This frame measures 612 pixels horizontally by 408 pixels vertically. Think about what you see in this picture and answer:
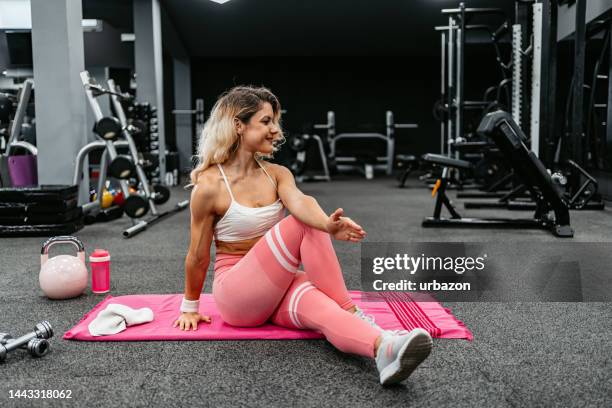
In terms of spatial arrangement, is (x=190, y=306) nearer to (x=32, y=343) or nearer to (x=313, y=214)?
(x=32, y=343)

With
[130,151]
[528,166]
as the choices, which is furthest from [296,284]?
Answer: [130,151]

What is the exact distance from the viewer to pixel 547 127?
447cm

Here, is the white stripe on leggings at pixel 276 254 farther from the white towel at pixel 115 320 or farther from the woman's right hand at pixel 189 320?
the white towel at pixel 115 320

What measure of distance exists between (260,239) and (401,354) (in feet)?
1.89

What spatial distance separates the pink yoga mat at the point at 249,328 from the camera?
182cm

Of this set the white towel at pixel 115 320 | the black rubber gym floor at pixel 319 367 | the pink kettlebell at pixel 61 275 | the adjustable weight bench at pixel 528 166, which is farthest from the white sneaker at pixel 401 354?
the adjustable weight bench at pixel 528 166

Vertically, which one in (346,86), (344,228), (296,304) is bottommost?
(296,304)

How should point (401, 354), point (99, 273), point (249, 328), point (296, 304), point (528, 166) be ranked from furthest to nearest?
point (528, 166) < point (99, 273) < point (249, 328) < point (296, 304) < point (401, 354)

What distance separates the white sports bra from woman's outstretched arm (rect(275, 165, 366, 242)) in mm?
48

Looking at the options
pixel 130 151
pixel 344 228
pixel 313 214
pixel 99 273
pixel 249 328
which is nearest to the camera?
pixel 344 228

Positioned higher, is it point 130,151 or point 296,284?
point 130,151

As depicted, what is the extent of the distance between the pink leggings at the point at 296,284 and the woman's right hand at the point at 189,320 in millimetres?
163

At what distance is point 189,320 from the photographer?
1.89m

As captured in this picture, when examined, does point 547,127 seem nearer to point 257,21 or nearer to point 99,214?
point 99,214
